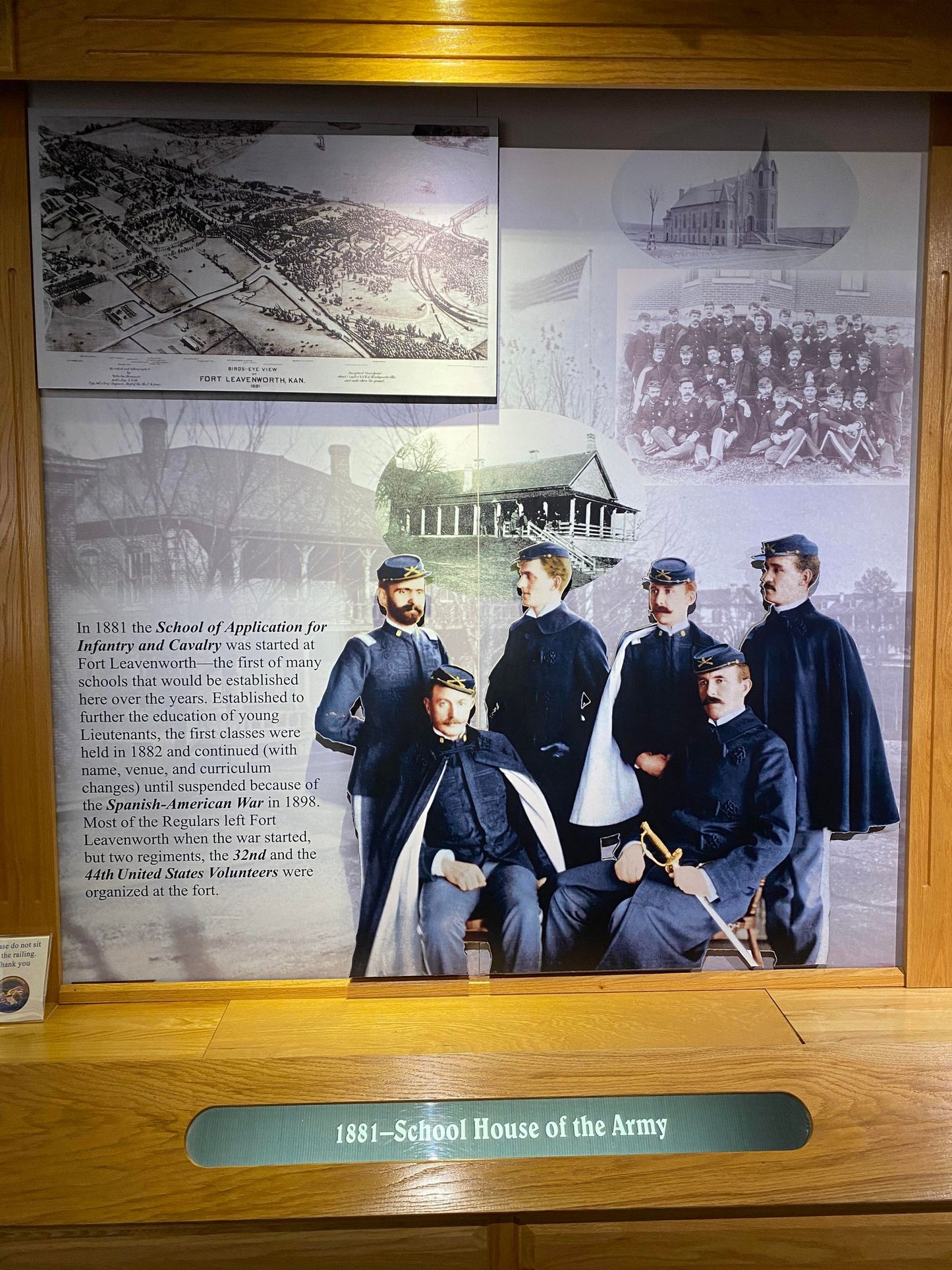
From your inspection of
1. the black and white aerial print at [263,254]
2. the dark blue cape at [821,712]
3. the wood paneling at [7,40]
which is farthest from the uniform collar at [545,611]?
the wood paneling at [7,40]

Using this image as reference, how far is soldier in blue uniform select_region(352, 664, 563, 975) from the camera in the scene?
2.04 m

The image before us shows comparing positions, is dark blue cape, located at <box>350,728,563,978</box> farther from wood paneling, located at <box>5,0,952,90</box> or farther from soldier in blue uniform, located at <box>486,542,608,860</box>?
wood paneling, located at <box>5,0,952,90</box>

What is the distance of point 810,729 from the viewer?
208 centimetres

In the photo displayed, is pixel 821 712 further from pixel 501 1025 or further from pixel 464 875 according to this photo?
pixel 501 1025

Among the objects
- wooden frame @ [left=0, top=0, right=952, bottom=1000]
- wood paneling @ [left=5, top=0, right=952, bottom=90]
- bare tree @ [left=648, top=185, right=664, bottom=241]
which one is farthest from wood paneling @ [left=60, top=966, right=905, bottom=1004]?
wood paneling @ [left=5, top=0, right=952, bottom=90]

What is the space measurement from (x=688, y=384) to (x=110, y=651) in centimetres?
148

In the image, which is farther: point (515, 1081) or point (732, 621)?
point (732, 621)

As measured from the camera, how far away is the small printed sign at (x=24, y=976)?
6.34ft

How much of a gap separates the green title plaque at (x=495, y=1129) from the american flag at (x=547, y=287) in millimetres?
1725

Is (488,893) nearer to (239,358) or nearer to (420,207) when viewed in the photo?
(239,358)

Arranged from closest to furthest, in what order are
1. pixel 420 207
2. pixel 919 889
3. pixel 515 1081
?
pixel 515 1081
pixel 420 207
pixel 919 889

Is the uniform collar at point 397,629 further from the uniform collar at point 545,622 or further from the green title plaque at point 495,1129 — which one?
the green title plaque at point 495,1129

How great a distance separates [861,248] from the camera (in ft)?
6.62

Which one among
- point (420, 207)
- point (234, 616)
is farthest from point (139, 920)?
point (420, 207)
